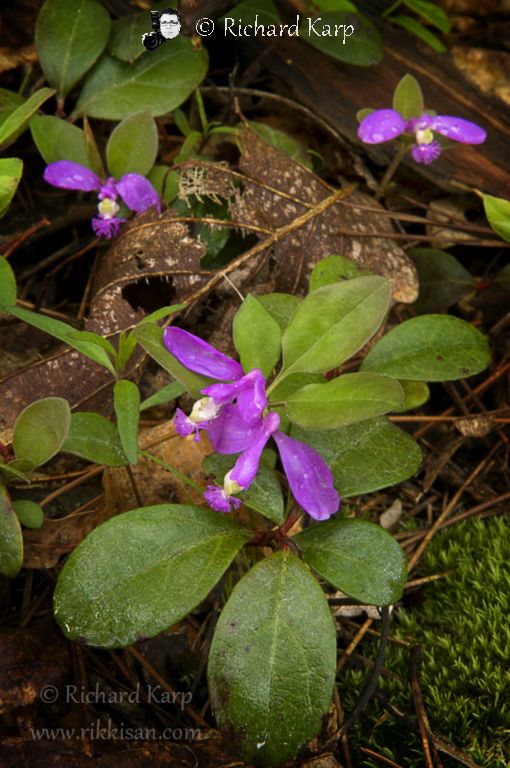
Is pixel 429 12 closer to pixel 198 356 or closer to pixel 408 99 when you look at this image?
pixel 408 99

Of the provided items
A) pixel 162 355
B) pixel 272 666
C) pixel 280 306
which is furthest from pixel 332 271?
pixel 272 666

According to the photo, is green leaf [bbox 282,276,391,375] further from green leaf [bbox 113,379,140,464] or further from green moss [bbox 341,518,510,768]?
green moss [bbox 341,518,510,768]

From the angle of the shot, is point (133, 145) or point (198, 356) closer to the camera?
point (198, 356)

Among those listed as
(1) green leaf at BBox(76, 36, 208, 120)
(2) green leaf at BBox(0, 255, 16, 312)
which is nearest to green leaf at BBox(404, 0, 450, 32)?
(1) green leaf at BBox(76, 36, 208, 120)

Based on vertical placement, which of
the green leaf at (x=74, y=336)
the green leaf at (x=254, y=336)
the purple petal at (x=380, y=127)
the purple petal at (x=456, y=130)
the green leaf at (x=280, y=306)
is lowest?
the green leaf at (x=74, y=336)

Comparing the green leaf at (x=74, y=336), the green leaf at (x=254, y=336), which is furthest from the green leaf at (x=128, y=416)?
the green leaf at (x=254, y=336)

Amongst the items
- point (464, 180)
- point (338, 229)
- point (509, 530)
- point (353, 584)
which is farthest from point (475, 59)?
point (353, 584)

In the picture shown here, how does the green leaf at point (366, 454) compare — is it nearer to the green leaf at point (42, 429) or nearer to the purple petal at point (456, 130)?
the green leaf at point (42, 429)
